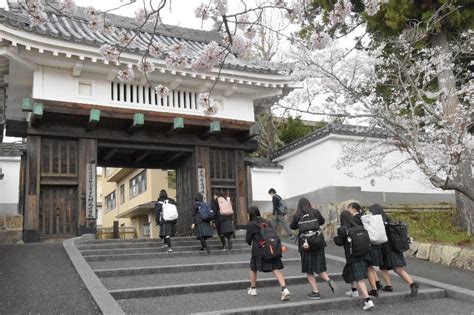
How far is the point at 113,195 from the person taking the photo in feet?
124

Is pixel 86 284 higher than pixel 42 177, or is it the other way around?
pixel 42 177

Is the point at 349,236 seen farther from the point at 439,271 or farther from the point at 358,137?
the point at 358,137

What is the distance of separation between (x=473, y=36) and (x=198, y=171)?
8076 mm

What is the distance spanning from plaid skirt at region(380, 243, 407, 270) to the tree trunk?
15.7ft

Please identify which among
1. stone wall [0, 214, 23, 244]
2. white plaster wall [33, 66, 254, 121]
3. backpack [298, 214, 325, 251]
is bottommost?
backpack [298, 214, 325, 251]

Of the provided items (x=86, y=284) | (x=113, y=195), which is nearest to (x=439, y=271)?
(x=86, y=284)

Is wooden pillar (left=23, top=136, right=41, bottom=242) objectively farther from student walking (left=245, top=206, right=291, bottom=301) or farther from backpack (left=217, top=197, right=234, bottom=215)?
student walking (left=245, top=206, right=291, bottom=301)

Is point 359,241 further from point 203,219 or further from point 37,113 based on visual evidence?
point 37,113

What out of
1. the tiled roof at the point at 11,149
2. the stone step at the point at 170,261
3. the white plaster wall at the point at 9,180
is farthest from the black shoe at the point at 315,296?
the white plaster wall at the point at 9,180

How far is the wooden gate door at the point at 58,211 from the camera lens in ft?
38.4

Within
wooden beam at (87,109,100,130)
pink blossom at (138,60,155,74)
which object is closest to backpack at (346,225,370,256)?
pink blossom at (138,60,155,74)

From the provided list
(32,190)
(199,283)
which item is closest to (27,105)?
(32,190)

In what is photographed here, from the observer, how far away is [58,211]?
1191 centimetres

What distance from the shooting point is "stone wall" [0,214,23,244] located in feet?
44.9
